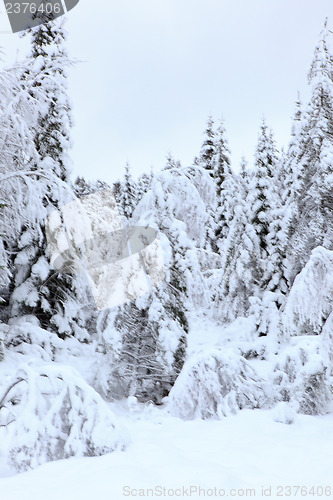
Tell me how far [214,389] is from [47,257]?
564 centimetres

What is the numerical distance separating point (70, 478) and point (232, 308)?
15713mm

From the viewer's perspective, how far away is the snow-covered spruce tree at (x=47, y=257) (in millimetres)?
9453

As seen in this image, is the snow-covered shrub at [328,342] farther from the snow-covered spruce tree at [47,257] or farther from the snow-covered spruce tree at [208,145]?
the snow-covered spruce tree at [208,145]

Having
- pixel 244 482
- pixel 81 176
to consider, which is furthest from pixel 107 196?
pixel 81 176

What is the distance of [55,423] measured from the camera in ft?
12.8

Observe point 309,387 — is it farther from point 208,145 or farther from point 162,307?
point 208,145

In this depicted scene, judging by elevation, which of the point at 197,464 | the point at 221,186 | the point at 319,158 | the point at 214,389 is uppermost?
the point at 221,186

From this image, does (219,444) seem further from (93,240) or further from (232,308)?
(232,308)

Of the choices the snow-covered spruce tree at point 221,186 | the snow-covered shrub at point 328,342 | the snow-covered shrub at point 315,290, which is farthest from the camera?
the snow-covered spruce tree at point 221,186

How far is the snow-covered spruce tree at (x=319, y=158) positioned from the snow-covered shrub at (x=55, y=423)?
10.3 m

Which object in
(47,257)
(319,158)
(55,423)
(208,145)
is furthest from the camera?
(208,145)

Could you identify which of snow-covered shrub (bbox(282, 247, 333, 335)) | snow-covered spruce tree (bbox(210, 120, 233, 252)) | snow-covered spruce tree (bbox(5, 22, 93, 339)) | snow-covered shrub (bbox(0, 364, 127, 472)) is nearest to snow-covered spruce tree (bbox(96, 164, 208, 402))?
snow-covered spruce tree (bbox(5, 22, 93, 339))

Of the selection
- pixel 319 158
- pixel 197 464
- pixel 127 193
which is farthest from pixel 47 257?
pixel 127 193

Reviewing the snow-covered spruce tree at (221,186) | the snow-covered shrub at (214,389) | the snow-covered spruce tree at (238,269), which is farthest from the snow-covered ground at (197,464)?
the snow-covered spruce tree at (221,186)
